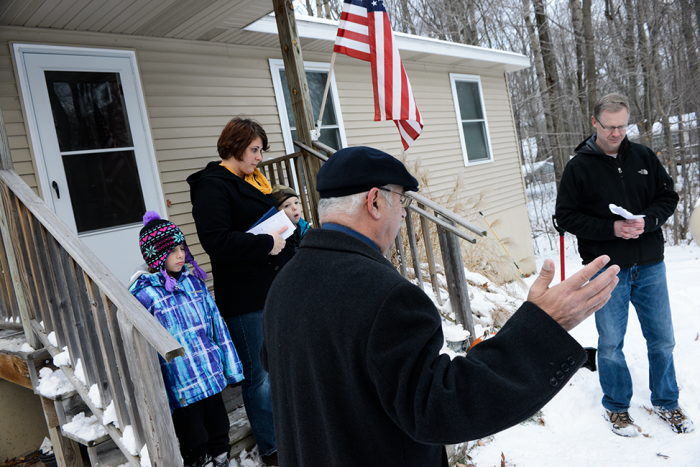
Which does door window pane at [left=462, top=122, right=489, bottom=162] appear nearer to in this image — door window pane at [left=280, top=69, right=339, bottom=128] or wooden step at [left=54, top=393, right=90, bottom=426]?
door window pane at [left=280, top=69, right=339, bottom=128]

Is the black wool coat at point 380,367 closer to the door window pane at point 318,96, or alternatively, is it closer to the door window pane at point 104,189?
the door window pane at point 104,189

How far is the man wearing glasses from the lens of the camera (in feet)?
10.0

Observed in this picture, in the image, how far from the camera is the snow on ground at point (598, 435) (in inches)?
115

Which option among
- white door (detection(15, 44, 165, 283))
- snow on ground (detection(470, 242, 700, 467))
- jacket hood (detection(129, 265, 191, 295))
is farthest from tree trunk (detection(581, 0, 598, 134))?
jacket hood (detection(129, 265, 191, 295))

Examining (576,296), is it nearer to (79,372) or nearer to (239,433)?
(239,433)

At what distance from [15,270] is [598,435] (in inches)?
154

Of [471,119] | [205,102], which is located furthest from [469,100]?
[205,102]

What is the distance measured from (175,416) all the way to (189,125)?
3587mm

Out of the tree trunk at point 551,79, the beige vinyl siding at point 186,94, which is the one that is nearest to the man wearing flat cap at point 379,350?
the beige vinyl siding at point 186,94

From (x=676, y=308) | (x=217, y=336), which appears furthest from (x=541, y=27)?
(x=217, y=336)

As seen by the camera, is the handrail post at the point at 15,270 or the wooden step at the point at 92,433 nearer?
the wooden step at the point at 92,433

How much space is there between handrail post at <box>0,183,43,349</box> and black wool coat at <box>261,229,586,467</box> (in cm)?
239

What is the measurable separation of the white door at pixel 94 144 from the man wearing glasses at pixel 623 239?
3843 millimetres

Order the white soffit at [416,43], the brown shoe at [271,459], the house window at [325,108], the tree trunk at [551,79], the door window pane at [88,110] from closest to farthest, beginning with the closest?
1. the brown shoe at [271,459]
2. the door window pane at [88,110]
3. the white soffit at [416,43]
4. the house window at [325,108]
5. the tree trunk at [551,79]
